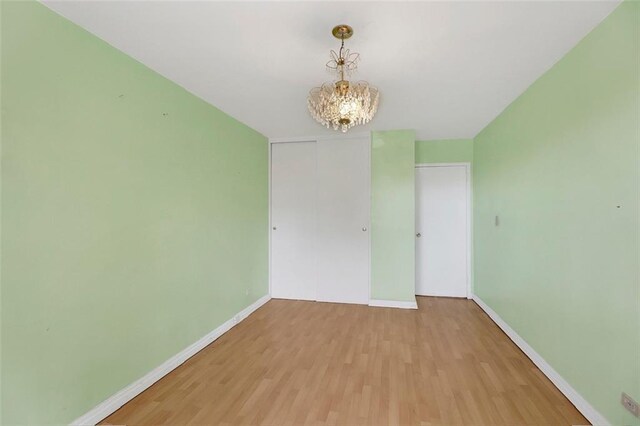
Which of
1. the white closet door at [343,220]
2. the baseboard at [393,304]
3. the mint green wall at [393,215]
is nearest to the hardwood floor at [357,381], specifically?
the baseboard at [393,304]

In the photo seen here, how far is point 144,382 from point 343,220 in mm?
2751

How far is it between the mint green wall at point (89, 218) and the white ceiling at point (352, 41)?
276 mm

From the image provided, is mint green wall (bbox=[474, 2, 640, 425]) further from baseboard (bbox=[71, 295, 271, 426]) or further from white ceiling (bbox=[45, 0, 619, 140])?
baseboard (bbox=[71, 295, 271, 426])

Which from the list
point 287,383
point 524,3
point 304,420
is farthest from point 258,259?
point 524,3

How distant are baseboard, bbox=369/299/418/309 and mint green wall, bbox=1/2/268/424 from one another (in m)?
2.15

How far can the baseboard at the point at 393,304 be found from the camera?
373cm

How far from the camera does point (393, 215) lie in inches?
149

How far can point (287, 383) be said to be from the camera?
6.96ft

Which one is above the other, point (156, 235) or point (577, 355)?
point (156, 235)

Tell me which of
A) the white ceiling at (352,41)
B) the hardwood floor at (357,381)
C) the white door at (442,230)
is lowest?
the hardwood floor at (357,381)

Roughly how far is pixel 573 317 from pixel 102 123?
3.38m

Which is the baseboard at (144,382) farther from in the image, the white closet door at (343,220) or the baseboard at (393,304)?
the baseboard at (393,304)

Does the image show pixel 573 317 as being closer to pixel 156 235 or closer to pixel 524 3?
pixel 524 3

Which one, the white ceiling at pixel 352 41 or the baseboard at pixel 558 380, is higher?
the white ceiling at pixel 352 41
